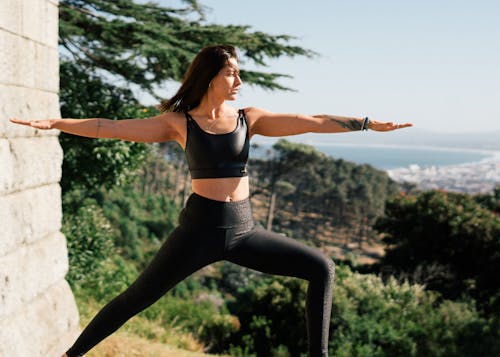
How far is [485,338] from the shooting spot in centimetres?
996

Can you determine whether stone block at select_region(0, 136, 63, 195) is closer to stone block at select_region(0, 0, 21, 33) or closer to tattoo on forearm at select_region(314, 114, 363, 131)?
stone block at select_region(0, 0, 21, 33)

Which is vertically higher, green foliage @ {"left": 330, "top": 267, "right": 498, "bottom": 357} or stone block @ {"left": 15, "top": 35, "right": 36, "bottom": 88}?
stone block @ {"left": 15, "top": 35, "right": 36, "bottom": 88}

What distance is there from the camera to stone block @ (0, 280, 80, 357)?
287 cm

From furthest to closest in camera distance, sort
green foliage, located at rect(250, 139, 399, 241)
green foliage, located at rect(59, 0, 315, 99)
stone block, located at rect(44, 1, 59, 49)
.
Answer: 1. green foliage, located at rect(250, 139, 399, 241)
2. green foliage, located at rect(59, 0, 315, 99)
3. stone block, located at rect(44, 1, 59, 49)

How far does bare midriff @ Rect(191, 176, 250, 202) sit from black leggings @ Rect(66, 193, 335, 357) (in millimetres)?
25

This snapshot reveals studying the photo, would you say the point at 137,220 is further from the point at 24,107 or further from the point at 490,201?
the point at 24,107

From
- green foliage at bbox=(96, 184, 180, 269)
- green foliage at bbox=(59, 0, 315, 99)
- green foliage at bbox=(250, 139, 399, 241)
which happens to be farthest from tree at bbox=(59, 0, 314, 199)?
Answer: green foliage at bbox=(250, 139, 399, 241)

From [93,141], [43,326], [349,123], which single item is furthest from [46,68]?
[93,141]

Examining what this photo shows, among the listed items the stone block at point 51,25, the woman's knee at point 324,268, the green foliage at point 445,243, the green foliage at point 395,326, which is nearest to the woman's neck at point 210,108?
the woman's knee at point 324,268

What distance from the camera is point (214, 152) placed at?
249cm

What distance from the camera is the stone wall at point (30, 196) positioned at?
285 centimetres

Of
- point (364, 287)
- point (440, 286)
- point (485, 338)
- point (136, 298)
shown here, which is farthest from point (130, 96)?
point (440, 286)

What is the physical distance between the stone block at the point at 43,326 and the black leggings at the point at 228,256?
782mm

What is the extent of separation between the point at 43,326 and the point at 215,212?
1615 millimetres
